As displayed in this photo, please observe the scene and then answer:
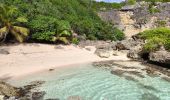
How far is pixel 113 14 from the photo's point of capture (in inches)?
2339

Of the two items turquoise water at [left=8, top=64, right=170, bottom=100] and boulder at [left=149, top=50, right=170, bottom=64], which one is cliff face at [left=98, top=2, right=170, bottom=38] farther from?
turquoise water at [left=8, top=64, right=170, bottom=100]

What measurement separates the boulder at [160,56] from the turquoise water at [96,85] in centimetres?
469

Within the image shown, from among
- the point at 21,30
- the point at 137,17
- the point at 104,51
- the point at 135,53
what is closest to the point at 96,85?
the point at 104,51

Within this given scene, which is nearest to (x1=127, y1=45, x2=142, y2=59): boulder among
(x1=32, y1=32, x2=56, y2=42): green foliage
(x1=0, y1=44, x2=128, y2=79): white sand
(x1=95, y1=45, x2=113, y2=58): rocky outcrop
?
(x1=0, y1=44, x2=128, y2=79): white sand

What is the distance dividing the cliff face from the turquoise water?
2706 centimetres

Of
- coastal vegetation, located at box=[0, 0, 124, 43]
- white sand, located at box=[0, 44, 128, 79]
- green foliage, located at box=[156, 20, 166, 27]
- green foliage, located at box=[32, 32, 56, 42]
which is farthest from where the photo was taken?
green foliage, located at box=[156, 20, 166, 27]

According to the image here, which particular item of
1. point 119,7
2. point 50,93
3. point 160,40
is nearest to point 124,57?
point 160,40

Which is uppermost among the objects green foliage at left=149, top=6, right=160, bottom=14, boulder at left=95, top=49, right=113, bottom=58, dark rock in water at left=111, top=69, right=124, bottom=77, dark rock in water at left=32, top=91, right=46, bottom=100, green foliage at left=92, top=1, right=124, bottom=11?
green foliage at left=92, top=1, right=124, bottom=11

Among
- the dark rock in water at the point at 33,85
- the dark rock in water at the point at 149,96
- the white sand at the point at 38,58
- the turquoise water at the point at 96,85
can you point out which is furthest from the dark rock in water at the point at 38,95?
the dark rock in water at the point at 149,96

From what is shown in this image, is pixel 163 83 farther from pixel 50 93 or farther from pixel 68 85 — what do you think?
pixel 50 93

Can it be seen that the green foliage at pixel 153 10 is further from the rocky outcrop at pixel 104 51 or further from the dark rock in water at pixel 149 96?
the dark rock in water at pixel 149 96

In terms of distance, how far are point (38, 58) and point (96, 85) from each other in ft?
28.5

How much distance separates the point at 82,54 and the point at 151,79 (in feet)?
34.2

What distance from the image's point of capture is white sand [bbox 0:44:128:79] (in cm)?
2759
